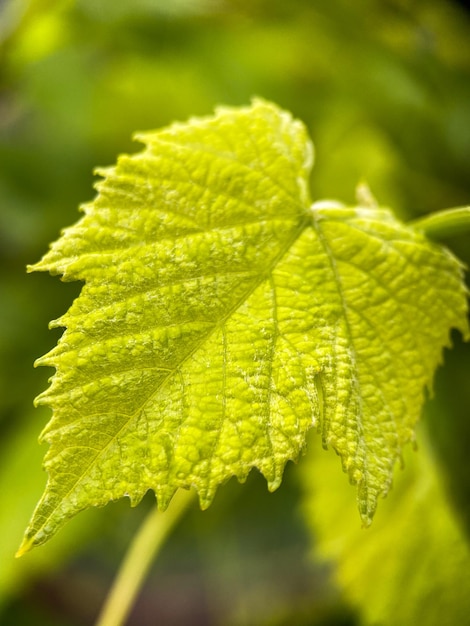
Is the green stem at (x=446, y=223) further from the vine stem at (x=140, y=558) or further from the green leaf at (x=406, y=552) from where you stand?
the vine stem at (x=140, y=558)

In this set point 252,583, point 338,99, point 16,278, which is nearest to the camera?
point 338,99

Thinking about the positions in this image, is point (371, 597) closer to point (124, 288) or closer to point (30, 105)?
point (124, 288)

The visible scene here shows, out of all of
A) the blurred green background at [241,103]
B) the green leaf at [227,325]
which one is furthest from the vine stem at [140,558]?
the green leaf at [227,325]

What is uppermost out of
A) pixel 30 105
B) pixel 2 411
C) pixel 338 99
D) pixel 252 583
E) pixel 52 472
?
pixel 30 105

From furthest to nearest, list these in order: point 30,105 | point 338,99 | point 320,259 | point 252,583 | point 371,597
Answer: point 252,583, point 30,105, point 338,99, point 371,597, point 320,259

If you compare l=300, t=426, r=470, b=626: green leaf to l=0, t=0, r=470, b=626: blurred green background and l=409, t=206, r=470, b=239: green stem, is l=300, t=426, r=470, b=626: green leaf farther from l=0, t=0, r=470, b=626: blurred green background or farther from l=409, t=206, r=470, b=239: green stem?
l=409, t=206, r=470, b=239: green stem

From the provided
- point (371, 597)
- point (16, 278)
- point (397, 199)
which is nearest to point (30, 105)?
point (16, 278)
